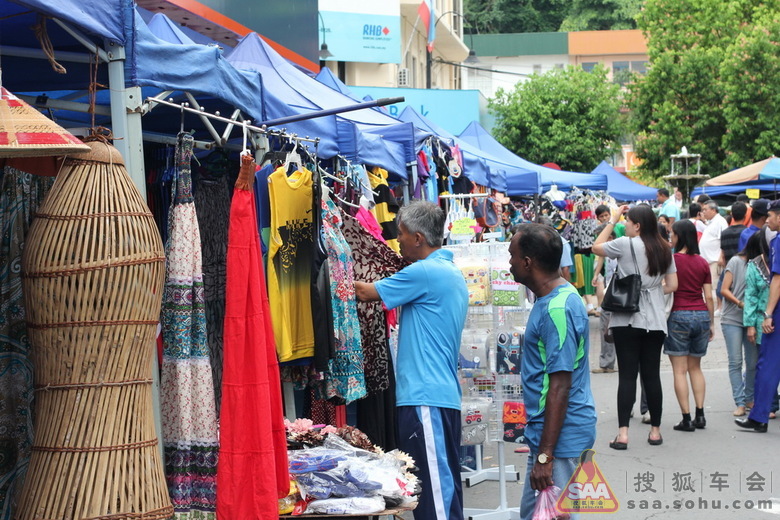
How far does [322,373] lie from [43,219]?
2.28 metres

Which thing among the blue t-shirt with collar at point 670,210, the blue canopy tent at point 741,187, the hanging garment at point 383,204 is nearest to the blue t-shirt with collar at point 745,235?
the hanging garment at point 383,204

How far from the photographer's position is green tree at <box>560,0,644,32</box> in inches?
2373

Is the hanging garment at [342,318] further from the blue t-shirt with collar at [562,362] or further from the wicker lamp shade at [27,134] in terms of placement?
the wicker lamp shade at [27,134]

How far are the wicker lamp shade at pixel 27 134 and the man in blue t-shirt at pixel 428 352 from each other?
7.25 ft

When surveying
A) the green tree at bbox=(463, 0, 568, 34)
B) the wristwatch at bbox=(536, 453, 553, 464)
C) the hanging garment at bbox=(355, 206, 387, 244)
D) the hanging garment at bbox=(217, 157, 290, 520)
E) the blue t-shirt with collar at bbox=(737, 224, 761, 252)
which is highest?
the green tree at bbox=(463, 0, 568, 34)

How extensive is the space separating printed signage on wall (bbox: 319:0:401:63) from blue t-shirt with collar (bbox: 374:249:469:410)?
56.6 feet

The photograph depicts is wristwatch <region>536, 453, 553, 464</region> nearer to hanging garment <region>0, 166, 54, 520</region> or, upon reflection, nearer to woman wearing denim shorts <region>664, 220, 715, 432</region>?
hanging garment <region>0, 166, 54, 520</region>

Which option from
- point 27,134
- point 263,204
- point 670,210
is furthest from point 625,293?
point 670,210

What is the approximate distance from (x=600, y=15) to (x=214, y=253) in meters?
60.4

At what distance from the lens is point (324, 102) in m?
8.21

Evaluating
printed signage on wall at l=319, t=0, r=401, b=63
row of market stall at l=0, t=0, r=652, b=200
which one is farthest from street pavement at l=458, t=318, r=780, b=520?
printed signage on wall at l=319, t=0, r=401, b=63

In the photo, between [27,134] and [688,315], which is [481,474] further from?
[27,134]

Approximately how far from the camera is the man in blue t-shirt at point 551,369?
13.7 ft

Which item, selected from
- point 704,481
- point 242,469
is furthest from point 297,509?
point 704,481
